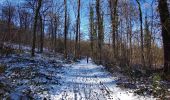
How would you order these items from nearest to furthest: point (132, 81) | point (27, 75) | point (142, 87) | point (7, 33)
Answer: point (142, 87)
point (132, 81)
point (27, 75)
point (7, 33)

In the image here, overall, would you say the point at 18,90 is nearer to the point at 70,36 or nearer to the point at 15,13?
the point at 15,13

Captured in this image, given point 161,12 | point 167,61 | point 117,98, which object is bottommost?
point 117,98

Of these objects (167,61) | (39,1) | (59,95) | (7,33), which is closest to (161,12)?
(167,61)

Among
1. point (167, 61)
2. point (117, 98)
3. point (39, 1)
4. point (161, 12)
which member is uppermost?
point (39, 1)

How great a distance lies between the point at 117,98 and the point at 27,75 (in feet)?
27.2

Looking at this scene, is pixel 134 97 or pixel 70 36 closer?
pixel 134 97

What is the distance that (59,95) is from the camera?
46.7 feet

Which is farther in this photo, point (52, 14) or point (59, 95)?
point (52, 14)

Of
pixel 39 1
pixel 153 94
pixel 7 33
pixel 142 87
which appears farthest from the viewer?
pixel 7 33

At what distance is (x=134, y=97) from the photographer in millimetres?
13500

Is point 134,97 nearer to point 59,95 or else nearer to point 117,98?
point 117,98

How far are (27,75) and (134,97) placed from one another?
8934mm

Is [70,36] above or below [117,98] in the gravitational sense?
above

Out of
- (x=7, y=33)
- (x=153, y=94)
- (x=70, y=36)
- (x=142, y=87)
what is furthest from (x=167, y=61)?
(x=70, y=36)
